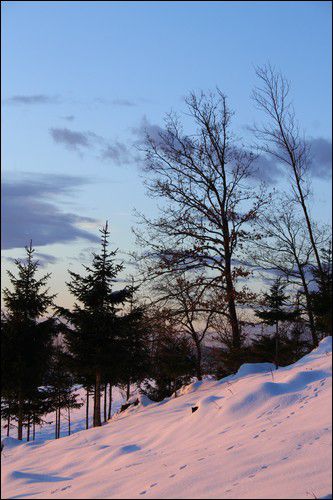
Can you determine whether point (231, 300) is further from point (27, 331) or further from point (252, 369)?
point (27, 331)

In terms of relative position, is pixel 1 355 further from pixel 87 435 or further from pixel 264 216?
pixel 264 216

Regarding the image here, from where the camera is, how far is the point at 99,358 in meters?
24.6

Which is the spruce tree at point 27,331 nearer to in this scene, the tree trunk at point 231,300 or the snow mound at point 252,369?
the snow mound at point 252,369

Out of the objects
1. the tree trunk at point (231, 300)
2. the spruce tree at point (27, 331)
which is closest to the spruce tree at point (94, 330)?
the tree trunk at point (231, 300)

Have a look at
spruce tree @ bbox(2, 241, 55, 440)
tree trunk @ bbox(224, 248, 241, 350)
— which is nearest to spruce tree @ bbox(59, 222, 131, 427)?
tree trunk @ bbox(224, 248, 241, 350)

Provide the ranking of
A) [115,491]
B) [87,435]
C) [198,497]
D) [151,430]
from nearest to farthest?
1. [198,497]
2. [115,491]
3. [151,430]
4. [87,435]

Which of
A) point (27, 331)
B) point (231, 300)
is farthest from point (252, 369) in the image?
point (27, 331)

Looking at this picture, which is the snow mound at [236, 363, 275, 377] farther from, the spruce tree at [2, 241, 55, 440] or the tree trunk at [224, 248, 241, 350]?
the spruce tree at [2, 241, 55, 440]

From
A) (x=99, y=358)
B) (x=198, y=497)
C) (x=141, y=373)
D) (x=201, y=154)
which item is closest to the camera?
(x=198, y=497)

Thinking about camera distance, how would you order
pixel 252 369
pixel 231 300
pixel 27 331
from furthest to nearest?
pixel 231 300, pixel 252 369, pixel 27 331

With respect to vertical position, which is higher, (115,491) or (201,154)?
(201,154)

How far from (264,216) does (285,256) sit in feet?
9.88

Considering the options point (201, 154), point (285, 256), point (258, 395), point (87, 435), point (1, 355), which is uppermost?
point (201, 154)

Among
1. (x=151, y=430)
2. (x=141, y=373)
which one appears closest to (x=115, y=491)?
(x=151, y=430)
